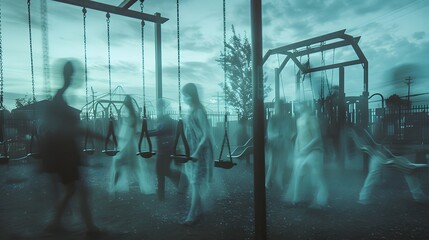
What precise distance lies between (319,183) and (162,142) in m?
3.29

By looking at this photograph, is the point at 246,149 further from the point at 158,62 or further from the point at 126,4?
the point at 126,4

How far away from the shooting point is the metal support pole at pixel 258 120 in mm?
3000

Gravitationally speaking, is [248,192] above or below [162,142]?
below

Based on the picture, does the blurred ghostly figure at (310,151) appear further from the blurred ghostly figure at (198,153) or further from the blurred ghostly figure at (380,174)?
the blurred ghostly figure at (198,153)

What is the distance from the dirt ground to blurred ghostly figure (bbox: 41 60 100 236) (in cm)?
51

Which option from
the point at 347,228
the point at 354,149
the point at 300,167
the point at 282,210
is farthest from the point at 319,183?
the point at 354,149

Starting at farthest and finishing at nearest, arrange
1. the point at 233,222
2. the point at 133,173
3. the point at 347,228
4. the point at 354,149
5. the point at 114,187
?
1. the point at 354,149
2. the point at 133,173
3. the point at 114,187
4. the point at 233,222
5. the point at 347,228

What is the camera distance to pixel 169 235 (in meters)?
4.34

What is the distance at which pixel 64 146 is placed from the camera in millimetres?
4320

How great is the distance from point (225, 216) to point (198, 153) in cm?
132

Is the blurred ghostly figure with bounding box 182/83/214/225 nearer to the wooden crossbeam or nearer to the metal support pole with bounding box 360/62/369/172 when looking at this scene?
the wooden crossbeam

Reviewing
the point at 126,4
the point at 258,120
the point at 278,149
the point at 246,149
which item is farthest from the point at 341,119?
the point at 258,120

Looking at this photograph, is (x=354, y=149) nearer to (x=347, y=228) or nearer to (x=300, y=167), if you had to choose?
(x=300, y=167)

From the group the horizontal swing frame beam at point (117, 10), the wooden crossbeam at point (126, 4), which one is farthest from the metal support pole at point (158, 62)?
the wooden crossbeam at point (126, 4)
